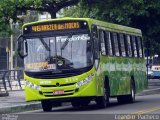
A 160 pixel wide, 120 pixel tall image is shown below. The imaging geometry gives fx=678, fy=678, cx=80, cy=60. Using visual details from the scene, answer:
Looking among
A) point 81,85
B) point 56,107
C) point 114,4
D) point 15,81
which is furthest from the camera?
point 15,81

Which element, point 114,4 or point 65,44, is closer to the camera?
point 65,44

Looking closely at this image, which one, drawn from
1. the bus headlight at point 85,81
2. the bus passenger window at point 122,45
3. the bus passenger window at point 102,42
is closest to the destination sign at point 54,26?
the bus passenger window at point 102,42

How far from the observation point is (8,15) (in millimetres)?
28766

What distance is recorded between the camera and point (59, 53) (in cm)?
2286

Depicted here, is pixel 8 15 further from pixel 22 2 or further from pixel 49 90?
pixel 49 90

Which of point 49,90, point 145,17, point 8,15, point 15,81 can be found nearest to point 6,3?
point 8,15

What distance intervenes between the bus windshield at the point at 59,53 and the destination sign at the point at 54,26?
0.31m

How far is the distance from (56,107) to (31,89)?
425 cm

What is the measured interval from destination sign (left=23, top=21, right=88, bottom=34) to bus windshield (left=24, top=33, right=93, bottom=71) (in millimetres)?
308

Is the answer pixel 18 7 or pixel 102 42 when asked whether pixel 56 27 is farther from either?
pixel 18 7

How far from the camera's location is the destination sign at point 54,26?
23.1m

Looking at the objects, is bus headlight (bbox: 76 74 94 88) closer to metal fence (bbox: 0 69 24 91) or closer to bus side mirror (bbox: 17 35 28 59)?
bus side mirror (bbox: 17 35 28 59)

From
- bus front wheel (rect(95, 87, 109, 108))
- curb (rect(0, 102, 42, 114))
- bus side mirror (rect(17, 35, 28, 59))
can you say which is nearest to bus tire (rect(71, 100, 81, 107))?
curb (rect(0, 102, 42, 114))

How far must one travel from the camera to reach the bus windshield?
893 inches
